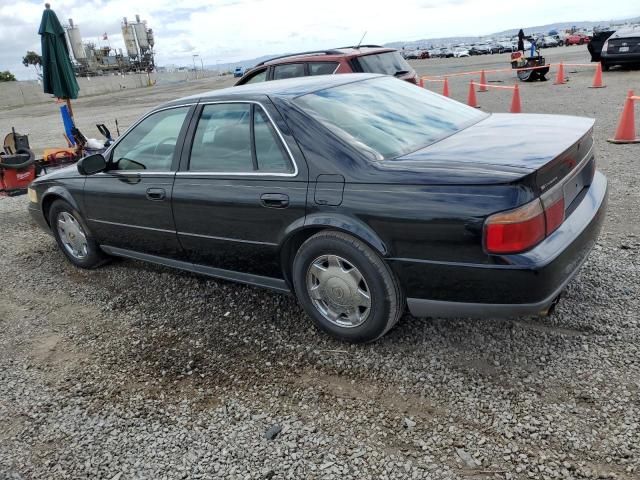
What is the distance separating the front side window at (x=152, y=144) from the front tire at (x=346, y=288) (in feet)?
4.72

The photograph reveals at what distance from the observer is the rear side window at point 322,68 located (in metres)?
8.63

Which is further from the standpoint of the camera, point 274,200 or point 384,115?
point 384,115

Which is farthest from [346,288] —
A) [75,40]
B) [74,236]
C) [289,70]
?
[75,40]

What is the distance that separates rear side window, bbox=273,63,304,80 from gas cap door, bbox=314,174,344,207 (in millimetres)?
6428

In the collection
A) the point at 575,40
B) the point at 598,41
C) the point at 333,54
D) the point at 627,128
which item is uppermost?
the point at 333,54

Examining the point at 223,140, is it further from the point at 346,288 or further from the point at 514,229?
the point at 514,229

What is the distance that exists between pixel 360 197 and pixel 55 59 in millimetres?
8726

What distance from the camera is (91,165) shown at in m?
4.19

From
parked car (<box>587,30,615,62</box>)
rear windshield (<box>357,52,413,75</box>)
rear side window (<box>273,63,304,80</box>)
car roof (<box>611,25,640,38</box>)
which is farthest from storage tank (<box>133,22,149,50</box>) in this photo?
rear windshield (<box>357,52,413,75</box>)

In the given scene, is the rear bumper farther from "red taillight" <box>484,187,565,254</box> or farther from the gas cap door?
the gas cap door

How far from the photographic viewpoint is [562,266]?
8.77 ft

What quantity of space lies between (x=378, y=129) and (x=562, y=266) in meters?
1.33

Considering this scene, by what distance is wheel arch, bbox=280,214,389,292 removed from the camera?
287 cm

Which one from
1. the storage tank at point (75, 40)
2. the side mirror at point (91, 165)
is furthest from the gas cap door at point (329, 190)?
the storage tank at point (75, 40)
